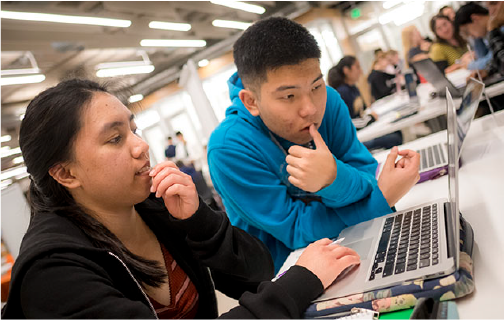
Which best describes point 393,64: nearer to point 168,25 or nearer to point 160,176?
point 168,25

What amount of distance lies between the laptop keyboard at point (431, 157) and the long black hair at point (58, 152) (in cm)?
116

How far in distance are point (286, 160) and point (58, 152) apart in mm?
611

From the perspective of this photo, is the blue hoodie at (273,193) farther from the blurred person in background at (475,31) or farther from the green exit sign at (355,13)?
the green exit sign at (355,13)

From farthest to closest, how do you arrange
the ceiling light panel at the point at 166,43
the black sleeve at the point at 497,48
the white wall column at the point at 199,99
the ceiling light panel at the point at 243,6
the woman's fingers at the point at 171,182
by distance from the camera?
the white wall column at the point at 199,99, the ceiling light panel at the point at 166,43, the ceiling light panel at the point at 243,6, the black sleeve at the point at 497,48, the woman's fingers at the point at 171,182

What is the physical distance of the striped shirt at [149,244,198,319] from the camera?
1.01 meters

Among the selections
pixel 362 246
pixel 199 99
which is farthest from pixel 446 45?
pixel 199 99

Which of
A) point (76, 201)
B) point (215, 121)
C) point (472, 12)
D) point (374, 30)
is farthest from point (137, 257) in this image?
point (374, 30)

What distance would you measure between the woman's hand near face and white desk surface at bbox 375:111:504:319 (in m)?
0.68

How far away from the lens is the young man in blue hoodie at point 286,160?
3.67 feet

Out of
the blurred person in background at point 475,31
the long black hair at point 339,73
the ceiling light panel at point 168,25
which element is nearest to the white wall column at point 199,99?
the ceiling light panel at point 168,25

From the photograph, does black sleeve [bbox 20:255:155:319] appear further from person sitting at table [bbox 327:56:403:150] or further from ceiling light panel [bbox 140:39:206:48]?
ceiling light panel [bbox 140:39:206:48]

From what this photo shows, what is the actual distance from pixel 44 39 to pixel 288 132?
5.12 metres

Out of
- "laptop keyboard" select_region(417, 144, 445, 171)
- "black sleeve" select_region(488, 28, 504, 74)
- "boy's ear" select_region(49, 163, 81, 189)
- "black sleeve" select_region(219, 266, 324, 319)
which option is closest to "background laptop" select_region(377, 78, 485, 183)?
"laptop keyboard" select_region(417, 144, 445, 171)

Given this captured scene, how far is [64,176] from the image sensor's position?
93cm
